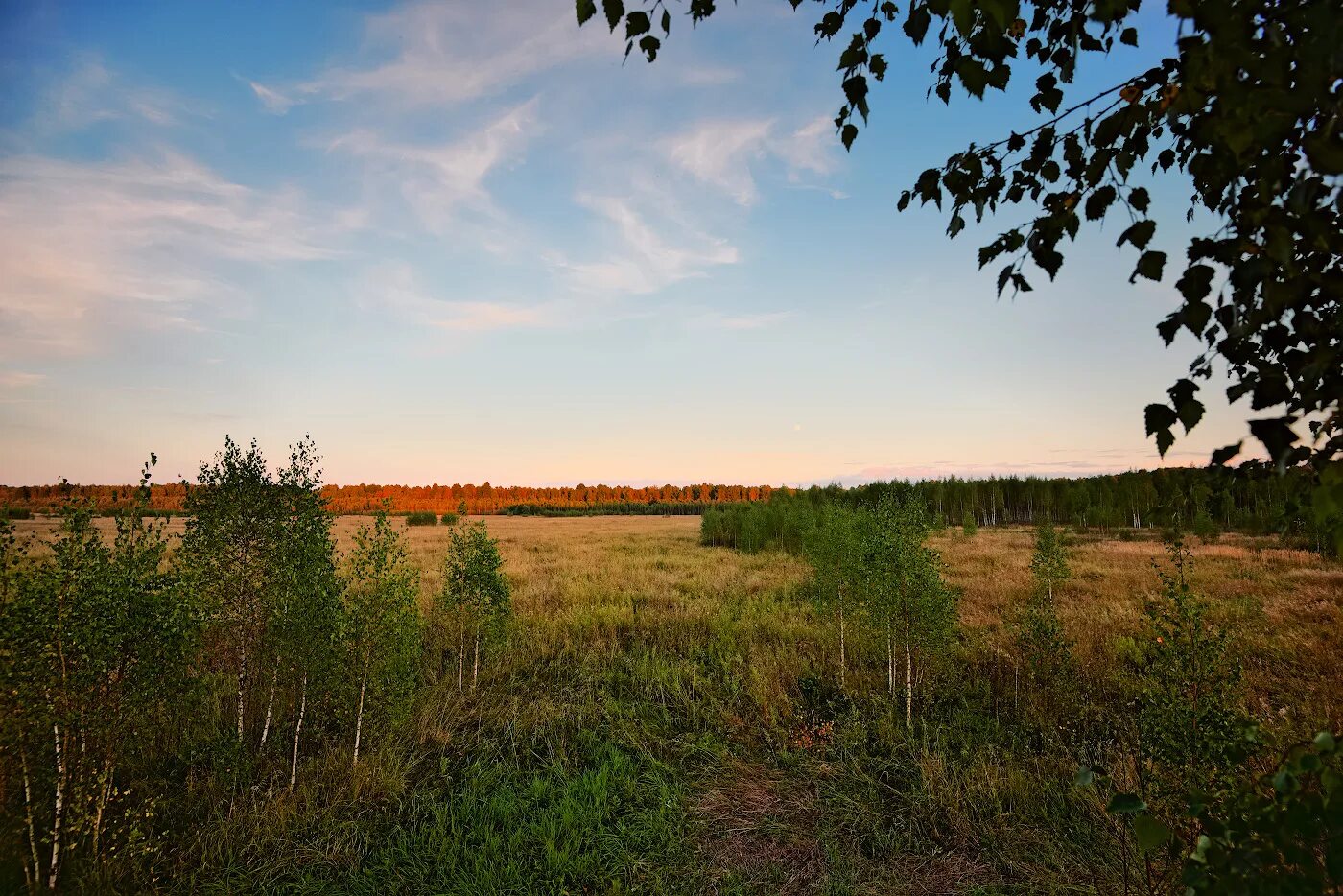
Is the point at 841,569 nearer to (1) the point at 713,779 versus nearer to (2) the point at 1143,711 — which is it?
(1) the point at 713,779

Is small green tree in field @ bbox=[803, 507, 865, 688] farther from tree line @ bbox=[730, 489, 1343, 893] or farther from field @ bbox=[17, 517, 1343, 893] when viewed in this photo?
field @ bbox=[17, 517, 1343, 893]

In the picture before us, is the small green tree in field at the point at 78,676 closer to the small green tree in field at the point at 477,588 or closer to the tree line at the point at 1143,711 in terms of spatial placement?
the small green tree in field at the point at 477,588

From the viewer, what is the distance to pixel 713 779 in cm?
727

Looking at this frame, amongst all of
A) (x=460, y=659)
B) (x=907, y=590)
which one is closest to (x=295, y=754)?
(x=460, y=659)

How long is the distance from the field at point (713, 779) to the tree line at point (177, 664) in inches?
27.3

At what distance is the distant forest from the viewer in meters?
2.82

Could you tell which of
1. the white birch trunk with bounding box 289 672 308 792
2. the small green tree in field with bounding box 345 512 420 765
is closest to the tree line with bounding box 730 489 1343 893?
the small green tree in field with bounding box 345 512 420 765

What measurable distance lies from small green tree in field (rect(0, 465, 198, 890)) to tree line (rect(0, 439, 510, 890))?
0.02 meters

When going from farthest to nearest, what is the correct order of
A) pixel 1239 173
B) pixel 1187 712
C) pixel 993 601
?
1. pixel 993 601
2. pixel 1187 712
3. pixel 1239 173

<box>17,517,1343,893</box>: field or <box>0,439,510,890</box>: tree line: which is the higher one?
<box>0,439,510,890</box>: tree line

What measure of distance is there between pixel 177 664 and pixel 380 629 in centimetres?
209

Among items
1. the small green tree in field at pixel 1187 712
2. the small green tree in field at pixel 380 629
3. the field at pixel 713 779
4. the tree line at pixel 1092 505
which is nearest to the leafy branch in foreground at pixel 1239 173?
the tree line at pixel 1092 505

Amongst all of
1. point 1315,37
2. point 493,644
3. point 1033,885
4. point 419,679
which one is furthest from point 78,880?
point 1315,37

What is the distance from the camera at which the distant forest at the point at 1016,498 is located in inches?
111
